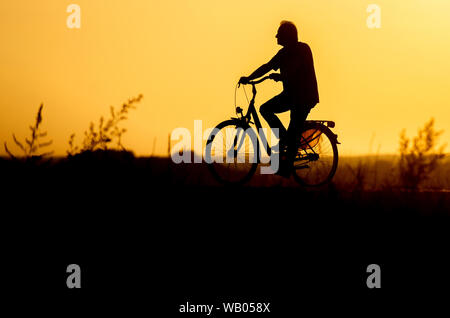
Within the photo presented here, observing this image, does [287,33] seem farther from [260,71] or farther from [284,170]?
[284,170]

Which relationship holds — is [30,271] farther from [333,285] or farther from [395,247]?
[395,247]

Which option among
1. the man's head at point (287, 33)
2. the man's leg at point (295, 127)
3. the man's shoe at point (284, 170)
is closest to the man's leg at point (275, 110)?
the man's leg at point (295, 127)

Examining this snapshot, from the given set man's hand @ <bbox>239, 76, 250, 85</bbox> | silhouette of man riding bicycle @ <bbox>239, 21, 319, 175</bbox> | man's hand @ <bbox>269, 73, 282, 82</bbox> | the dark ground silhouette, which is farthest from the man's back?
the dark ground silhouette

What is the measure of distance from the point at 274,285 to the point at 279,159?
220 inches

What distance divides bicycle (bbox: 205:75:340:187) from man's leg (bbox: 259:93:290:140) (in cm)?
26

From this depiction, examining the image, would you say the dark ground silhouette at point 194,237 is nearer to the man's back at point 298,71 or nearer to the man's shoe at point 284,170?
the man's back at point 298,71

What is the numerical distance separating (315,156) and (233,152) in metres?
1.20

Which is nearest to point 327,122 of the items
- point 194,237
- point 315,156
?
point 315,156

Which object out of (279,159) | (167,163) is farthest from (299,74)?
(167,163)

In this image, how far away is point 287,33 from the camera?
9.41m

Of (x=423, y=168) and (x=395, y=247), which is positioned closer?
(x=395, y=247)

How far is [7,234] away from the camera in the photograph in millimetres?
5211

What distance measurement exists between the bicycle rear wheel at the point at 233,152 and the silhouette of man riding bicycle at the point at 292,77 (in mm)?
515

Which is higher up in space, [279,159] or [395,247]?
[279,159]
